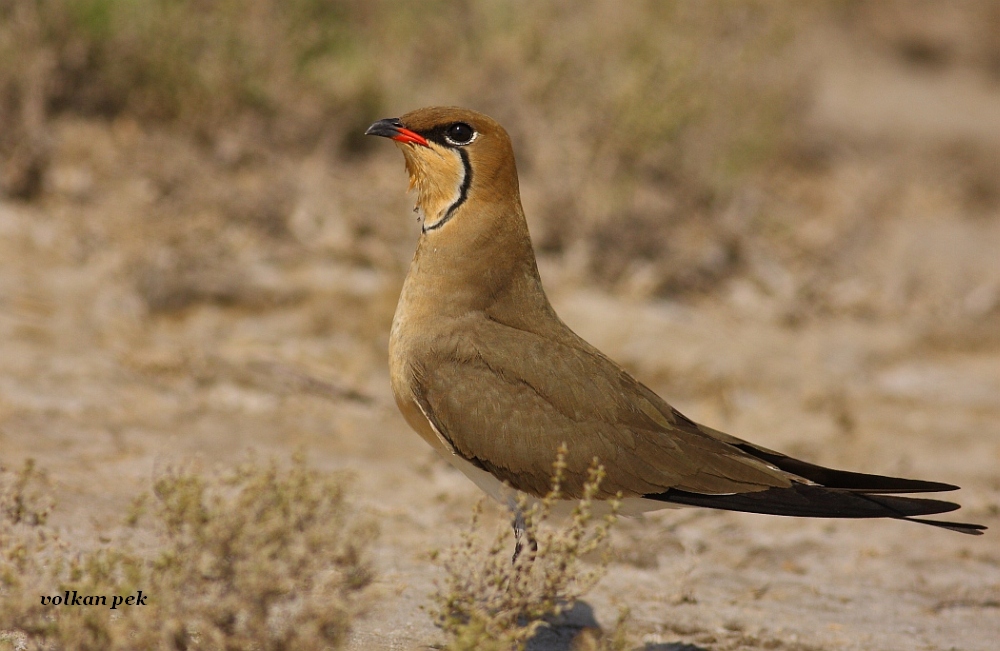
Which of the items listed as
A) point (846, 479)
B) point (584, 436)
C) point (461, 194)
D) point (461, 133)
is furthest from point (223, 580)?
point (846, 479)

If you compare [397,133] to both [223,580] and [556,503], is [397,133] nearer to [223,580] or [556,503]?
[556,503]

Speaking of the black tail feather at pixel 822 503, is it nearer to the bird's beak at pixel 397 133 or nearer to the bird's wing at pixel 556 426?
the bird's wing at pixel 556 426

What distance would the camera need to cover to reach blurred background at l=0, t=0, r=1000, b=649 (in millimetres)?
5676

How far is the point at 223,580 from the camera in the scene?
281 centimetres

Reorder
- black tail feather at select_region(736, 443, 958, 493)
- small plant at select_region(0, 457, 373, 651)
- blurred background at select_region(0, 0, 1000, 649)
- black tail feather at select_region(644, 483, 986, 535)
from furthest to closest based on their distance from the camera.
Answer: blurred background at select_region(0, 0, 1000, 649) → black tail feather at select_region(736, 443, 958, 493) → black tail feather at select_region(644, 483, 986, 535) → small plant at select_region(0, 457, 373, 651)

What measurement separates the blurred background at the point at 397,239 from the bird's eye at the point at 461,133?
1704mm

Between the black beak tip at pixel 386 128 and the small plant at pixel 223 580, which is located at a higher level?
the black beak tip at pixel 386 128

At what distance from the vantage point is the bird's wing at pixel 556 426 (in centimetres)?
362

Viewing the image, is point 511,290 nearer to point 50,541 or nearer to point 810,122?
point 50,541

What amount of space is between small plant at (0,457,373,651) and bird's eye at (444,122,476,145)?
1.55 m

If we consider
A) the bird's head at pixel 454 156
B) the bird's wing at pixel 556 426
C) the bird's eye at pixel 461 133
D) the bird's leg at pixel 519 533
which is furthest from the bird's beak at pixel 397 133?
the bird's leg at pixel 519 533

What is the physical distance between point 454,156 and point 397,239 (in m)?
3.61

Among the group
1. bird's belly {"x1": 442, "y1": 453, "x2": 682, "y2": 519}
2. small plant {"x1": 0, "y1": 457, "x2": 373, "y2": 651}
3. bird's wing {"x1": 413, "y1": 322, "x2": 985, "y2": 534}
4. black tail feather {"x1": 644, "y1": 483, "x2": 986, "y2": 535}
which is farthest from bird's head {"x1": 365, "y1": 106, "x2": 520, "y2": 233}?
small plant {"x1": 0, "y1": 457, "x2": 373, "y2": 651}

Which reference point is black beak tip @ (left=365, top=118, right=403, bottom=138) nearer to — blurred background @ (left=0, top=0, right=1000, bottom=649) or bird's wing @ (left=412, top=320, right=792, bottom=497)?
bird's wing @ (left=412, top=320, right=792, bottom=497)
